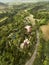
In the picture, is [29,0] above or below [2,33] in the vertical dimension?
below

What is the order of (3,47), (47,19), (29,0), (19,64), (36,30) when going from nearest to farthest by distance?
(19,64) < (3,47) < (36,30) < (47,19) < (29,0)

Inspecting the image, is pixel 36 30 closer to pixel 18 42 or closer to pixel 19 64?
pixel 18 42

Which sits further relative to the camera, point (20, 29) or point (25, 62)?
point (20, 29)

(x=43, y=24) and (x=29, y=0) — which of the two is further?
(x=29, y=0)

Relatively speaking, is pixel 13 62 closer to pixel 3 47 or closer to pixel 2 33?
pixel 3 47

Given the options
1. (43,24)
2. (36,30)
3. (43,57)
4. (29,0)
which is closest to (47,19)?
(43,24)


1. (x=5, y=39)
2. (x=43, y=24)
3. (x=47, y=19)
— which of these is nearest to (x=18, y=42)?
(x=5, y=39)

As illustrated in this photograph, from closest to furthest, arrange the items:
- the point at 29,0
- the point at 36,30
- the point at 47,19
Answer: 1. the point at 36,30
2. the point at 47,19
3. the point at 29,0

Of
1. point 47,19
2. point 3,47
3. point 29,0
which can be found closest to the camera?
point 3,47

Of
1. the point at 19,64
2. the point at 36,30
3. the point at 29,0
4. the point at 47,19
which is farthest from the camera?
the point at 29,0
